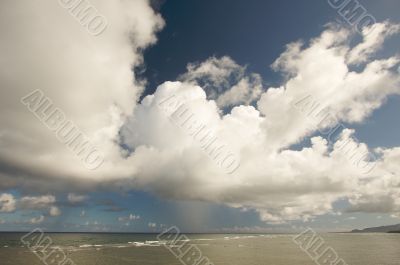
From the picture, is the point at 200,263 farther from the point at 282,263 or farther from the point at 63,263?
the point at 63,263

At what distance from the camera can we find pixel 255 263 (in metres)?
66.4

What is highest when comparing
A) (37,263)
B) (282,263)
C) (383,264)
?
(37,263)

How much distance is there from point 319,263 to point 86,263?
160ft

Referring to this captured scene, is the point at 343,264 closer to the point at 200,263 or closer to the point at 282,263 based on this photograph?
the point at 282,263

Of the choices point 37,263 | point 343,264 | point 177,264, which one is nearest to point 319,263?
point 343,264

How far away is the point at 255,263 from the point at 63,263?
39.8 metres

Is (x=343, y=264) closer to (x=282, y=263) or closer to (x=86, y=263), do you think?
(x=282, y=263)

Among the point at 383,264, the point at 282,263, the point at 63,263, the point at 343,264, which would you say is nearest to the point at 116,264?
the point at 63,263

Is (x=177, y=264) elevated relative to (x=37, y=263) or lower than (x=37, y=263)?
lower

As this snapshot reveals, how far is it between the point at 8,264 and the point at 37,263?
6016 millimetres

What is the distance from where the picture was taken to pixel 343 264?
65.1 meters

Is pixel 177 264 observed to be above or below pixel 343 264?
above

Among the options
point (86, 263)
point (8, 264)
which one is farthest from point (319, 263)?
point (8, 264)

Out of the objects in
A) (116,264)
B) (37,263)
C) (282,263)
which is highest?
(37,263)
